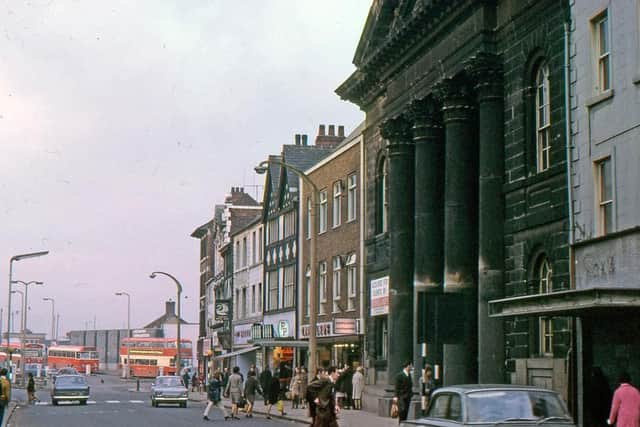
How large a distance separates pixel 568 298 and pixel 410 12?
738 inches

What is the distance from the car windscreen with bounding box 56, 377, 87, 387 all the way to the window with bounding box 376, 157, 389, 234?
2009 cm

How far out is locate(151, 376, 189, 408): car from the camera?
A: 52.7 meters

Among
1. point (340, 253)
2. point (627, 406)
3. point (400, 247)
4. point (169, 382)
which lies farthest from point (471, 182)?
point (169, 382)

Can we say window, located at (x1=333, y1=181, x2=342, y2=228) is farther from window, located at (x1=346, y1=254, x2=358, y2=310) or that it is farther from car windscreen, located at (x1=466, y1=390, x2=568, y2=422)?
car windscreen, located at (x1=466, y1=390, x2=568, y2=422)

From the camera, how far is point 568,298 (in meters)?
21.5

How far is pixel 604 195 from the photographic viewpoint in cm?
2553

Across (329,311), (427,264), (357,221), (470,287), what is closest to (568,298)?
(470,287)

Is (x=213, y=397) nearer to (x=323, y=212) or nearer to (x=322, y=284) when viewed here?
→ (x=322, y=284)

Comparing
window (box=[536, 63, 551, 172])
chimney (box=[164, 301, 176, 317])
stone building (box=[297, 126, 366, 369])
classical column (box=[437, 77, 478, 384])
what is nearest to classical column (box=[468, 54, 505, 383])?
classical column (box=[437, 77, 478, 384])

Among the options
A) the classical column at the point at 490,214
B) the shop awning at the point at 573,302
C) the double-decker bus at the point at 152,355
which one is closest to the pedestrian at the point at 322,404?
the shop awning at the point at 573,302

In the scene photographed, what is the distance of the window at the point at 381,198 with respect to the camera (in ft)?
142

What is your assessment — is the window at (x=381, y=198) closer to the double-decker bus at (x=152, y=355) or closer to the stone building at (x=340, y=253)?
the stone building at (x=340, y=253)

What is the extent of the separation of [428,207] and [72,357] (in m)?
88.1

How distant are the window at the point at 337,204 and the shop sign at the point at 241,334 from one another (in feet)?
74.9
